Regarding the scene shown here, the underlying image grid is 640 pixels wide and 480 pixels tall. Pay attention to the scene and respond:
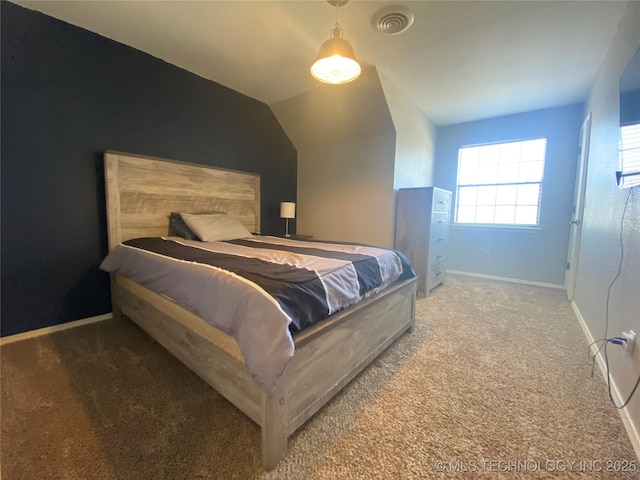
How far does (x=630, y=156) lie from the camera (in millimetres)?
1299

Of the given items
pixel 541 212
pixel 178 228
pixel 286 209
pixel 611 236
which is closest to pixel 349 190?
pixel 286 209

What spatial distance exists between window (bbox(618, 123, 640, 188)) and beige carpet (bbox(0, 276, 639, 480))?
1133mm

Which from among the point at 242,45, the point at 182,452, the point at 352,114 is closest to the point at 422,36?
the point at 352,114

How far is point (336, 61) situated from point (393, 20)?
2.21ft

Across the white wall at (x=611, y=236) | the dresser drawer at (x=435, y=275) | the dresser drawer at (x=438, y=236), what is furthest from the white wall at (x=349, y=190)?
the white wall at (x=611, y=236)

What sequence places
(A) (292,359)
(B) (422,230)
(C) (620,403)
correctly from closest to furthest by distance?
1. (A) (292,359)
2. (C) (620,403)
3. (B) (422,230)

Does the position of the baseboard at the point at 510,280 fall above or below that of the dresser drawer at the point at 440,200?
below

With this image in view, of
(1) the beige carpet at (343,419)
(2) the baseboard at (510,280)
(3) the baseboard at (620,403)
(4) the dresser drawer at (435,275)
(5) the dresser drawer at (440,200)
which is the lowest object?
(1) the beige carpet at (343,419)

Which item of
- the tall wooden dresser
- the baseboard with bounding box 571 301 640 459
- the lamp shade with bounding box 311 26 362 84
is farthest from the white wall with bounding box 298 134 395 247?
the baseboard with bounding box 571 301 640 459

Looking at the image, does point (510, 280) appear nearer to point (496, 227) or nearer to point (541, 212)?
point (496, 227)

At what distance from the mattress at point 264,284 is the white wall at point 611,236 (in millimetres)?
1162

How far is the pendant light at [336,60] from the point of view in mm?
1582

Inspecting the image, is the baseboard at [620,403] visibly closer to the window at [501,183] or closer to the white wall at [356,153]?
the white wall at [356,153]

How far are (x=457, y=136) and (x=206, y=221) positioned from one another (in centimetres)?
385
